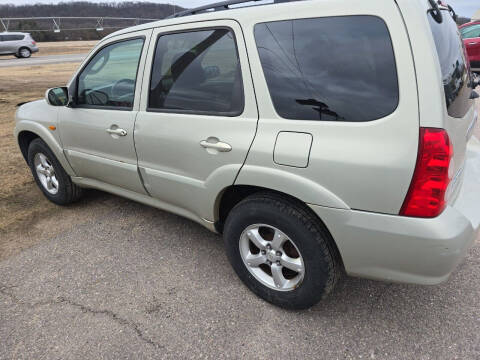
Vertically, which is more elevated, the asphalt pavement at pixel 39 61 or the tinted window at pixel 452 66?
the tinted window at pixel 452 66

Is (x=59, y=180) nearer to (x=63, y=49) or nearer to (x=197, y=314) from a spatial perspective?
(x=197, y=314)

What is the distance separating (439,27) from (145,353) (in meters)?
2.31

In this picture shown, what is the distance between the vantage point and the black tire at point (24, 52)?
23.9 meters

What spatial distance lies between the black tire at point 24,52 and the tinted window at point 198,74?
85.2ft

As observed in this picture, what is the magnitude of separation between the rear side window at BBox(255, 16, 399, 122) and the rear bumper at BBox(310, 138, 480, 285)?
0.51 meters

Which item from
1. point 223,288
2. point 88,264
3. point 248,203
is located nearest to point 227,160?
point 248,203

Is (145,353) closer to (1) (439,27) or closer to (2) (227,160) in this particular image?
(2) (227,160)

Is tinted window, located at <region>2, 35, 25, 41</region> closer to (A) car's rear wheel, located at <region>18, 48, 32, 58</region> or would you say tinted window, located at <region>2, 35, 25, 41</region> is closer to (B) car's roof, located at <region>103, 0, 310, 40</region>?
(A) car's rear wheel, located at <region>18, 48, 32, 58</region>

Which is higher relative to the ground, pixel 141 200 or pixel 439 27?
pixel 439 27

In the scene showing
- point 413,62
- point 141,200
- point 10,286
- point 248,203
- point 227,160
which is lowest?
point 10,286

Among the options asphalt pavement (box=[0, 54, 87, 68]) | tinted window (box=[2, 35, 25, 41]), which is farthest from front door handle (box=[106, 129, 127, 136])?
tinted window (box=[2, 35, 25, 41])

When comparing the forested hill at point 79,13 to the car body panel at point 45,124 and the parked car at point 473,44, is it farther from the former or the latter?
the car body panel at point 45,124

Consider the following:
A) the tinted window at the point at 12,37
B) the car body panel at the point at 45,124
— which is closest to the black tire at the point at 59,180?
the car body panel at the point at 45,124

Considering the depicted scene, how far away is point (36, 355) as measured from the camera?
7.06 ft
